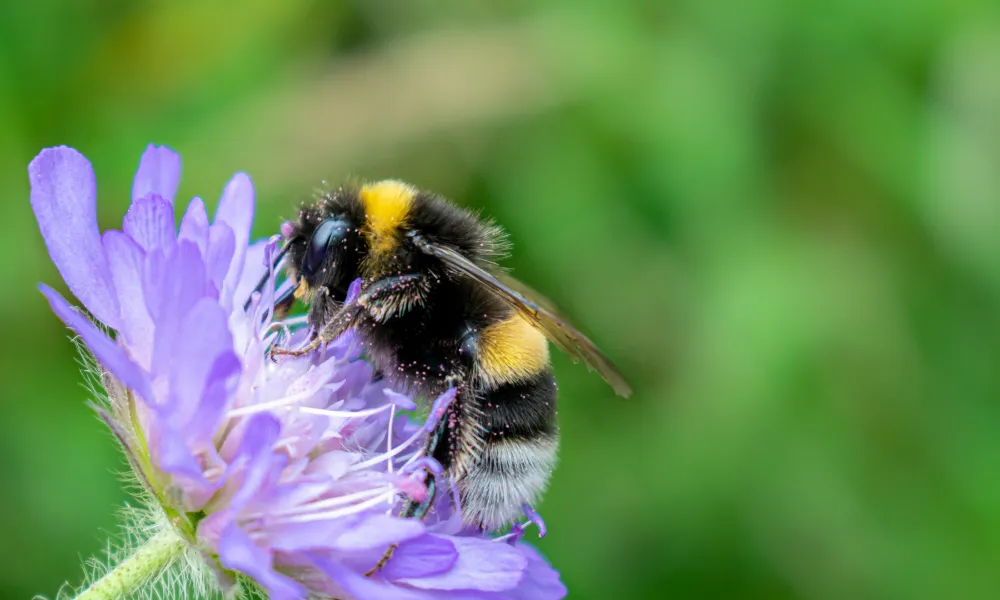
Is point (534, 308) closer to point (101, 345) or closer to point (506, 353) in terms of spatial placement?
point (506, 353)

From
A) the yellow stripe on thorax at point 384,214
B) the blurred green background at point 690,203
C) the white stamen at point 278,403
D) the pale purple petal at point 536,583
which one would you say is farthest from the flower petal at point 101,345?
the blurred green background at point 690,203

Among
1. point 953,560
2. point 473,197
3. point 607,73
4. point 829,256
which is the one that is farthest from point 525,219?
point 953,560

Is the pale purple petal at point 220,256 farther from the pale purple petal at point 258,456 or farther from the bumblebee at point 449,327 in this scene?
the pale purple petal at point 258,456

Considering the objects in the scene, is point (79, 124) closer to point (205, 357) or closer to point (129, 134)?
point (129, 134)

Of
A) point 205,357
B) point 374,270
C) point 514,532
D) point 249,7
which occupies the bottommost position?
point 514,532

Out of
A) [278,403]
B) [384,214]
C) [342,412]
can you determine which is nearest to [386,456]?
[342,412]

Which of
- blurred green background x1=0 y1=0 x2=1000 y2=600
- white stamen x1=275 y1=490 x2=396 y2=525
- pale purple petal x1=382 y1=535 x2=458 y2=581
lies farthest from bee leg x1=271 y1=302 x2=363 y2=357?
blurred green background x1=0 y1=0 x2=1000 y2=600

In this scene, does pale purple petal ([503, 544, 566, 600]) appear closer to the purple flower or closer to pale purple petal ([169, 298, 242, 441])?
the purple flower
